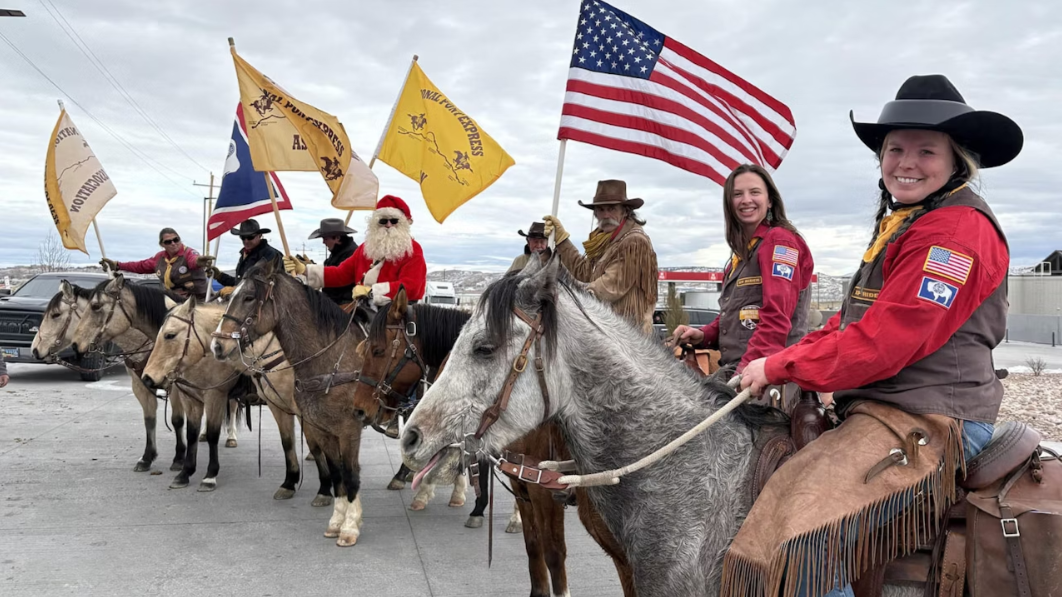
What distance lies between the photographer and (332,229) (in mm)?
7121

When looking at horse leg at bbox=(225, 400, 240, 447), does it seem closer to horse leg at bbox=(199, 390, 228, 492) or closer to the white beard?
horse leg at bbox=(199, 390, 228, 492)

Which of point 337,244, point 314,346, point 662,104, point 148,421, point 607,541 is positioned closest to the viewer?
point 607,541

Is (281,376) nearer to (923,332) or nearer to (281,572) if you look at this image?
(281,572)

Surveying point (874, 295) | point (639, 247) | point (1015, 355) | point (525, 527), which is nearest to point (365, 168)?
point (639, 247)

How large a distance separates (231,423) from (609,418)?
8.33m

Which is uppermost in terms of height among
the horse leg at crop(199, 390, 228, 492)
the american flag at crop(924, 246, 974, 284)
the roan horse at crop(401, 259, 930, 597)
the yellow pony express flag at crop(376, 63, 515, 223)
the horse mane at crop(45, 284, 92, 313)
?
the yellow pony express flag at crop(376, 63, 515, 223)

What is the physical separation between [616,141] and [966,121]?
2.83m

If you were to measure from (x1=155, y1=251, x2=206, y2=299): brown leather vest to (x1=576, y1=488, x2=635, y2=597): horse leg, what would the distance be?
25.8 feet

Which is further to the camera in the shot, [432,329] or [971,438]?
[432,329]

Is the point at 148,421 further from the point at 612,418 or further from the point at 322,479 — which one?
the point at 612,418

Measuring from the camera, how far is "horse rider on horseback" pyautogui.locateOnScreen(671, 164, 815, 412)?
10.4 ft

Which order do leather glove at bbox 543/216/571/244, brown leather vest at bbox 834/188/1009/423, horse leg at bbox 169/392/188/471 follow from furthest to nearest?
1. horse leg at bbox 169/392/188/471
2. leather glove at bbox 543/216/571/244
3. brown leather vest at bbox 834/188/1009/423

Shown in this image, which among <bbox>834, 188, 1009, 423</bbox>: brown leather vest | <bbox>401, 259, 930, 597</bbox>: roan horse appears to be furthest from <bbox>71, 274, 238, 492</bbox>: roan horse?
<bbox>834, 188, 1009, 423</bbox>: brown leather vest


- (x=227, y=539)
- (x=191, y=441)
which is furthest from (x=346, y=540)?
(x=191, y=441)
